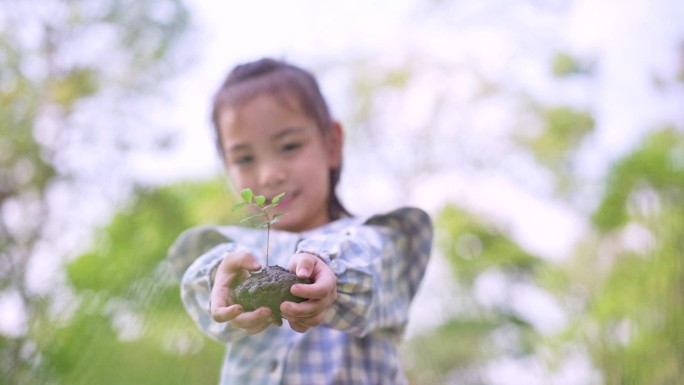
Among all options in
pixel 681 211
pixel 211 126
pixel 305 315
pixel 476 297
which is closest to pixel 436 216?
pixel 476 297

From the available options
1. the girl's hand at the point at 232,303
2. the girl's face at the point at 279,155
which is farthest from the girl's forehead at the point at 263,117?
the girl's hand at the point at 232,303

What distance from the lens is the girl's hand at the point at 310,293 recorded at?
0.48 m

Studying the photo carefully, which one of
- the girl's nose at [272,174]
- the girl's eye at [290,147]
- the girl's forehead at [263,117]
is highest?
the girl's forehead at [263,117]

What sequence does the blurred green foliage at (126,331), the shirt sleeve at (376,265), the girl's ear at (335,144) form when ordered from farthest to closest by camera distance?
the blurred green foliage at (126,331)
the girl's ear at (335,144)
the shirt sleeve at (376,265)

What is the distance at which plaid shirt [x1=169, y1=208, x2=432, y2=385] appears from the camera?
62 centimetres

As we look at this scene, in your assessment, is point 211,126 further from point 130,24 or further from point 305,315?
point 130,24

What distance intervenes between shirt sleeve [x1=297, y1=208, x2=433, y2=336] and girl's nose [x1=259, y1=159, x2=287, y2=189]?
0.31ft

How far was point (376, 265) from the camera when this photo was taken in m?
0.68

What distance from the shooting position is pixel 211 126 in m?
0.88

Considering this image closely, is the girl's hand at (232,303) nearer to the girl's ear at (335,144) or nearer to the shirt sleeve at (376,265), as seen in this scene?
the shirt sleeve at (376,265)

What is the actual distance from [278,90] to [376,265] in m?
0.23

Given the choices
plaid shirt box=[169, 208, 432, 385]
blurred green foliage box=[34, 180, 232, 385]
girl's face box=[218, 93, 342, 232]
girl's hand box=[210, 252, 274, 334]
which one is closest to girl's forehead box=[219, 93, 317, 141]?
girl's face box=[218, 93, 342, 232]

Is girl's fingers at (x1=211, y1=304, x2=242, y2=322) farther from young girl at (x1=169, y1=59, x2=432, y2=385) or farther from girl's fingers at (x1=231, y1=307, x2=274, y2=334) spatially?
young girl at (x1=169, y1=59, x2=432, y2=385)

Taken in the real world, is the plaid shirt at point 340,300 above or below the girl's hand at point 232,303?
below
